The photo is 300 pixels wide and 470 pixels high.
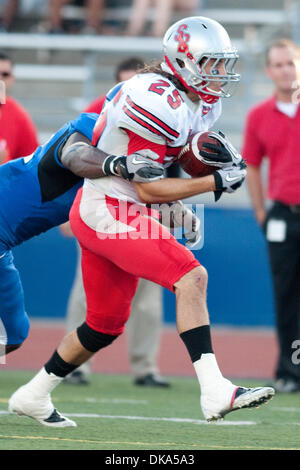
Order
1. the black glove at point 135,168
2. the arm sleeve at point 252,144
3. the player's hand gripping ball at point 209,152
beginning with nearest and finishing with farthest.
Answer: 1. the black glove at point 135,168
2. the player's hand gripping ball at point 209,152
3. the arm sleeve at point 252,144

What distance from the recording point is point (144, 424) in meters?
4.71

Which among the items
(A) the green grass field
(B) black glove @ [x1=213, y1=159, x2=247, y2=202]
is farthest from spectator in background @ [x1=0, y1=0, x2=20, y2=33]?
(B) black glove @ [x1=213, y1=159, x2=247, y2=202]

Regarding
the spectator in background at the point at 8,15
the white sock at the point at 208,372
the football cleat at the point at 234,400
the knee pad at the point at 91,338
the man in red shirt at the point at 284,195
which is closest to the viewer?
the football cleat at the point at 234,400

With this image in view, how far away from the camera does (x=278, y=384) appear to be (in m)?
6.52

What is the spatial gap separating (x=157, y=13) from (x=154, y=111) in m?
7.97

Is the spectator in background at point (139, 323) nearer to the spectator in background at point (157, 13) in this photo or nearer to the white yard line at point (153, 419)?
the white yard line at point (153, 419)

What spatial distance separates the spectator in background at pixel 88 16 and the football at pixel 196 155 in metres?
7.91

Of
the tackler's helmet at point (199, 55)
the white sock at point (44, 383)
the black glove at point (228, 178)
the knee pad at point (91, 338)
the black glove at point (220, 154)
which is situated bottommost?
the white sock at point (44, 383)

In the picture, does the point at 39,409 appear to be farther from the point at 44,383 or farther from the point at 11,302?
the point at 11,302

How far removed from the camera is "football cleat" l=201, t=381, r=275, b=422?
3.80 meters

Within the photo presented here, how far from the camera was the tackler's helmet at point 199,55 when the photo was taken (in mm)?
4262

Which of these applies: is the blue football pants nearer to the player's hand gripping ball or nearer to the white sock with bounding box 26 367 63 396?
the white sock with bounding box 26 367 63 396

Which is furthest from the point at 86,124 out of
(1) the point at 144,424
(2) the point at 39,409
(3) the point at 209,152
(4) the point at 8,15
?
(4) the point at 8,15

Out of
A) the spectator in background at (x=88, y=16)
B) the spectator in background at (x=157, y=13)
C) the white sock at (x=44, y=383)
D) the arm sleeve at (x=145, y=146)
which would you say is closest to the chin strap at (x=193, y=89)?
the arm sleeve at (x=145, y=146)
